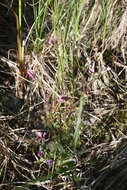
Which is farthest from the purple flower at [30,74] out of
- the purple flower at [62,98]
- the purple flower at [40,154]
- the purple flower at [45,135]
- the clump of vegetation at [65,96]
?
the purple flower at [40,154]

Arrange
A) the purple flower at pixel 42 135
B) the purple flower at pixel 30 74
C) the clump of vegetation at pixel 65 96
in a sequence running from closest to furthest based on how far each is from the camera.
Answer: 1. the clump of vegetation at pixel 65 96
2. the purple flower at pixel 42 135
3. the purple flower at pixel 30 74

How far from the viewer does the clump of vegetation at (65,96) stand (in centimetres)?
188

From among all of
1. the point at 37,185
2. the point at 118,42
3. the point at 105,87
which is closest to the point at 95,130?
the point at 105,87

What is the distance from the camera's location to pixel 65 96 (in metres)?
2.12

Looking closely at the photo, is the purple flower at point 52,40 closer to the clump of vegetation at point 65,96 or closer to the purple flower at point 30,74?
the clump of vegetation at point 65,96

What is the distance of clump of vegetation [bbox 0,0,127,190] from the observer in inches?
73.9

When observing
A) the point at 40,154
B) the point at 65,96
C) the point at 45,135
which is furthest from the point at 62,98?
the point at 40,154

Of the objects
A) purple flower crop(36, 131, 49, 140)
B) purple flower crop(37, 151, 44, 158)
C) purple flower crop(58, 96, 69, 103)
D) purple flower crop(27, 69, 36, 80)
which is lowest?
purple flower crop(37, 151, 44, 158)

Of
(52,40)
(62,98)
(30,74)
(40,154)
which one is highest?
(52,40)

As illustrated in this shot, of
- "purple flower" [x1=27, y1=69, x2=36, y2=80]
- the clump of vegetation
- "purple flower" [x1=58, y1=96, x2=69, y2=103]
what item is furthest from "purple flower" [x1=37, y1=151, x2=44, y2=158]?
"purple flower" [x1=27, y1=69, x2=36, y2=80]

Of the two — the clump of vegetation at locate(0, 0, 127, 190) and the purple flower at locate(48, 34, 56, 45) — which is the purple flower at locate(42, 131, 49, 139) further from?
the purple flower at locate(48, 34, 56, 45)

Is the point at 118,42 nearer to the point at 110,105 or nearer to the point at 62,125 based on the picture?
the point at 110,105

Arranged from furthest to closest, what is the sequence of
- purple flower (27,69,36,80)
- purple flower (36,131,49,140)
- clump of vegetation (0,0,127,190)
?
1. purple flower (27,69,36,80)
2. purple flower (36,131,49,140)
3. clump of vegetation (0,0,127,190)

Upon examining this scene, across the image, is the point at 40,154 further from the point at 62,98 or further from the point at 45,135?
the point at 62,98
